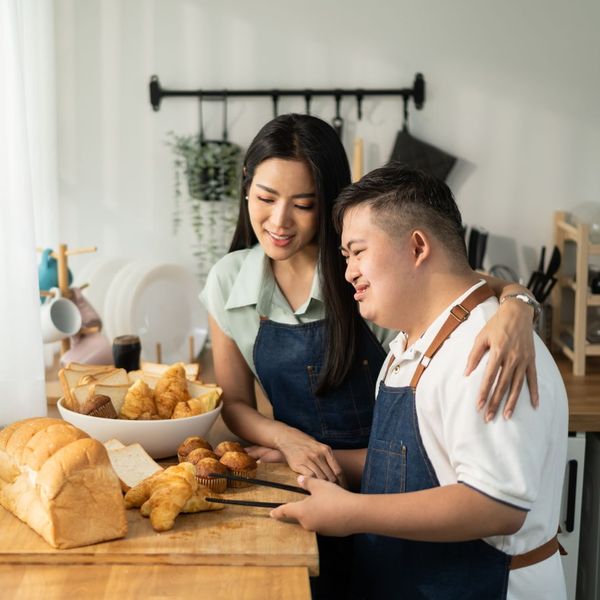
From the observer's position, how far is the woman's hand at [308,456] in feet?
5.09

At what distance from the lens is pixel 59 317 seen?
2.27 metres

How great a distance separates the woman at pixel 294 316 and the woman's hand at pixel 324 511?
0.22m

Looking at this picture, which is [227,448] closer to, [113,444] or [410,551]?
[113,444]

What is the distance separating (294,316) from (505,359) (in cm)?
65

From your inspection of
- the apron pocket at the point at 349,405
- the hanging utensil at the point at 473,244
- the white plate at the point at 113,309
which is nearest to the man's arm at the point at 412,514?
the apron pocket at the point at 349,405

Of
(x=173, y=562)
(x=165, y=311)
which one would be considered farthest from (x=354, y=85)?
(x=173, y=562)

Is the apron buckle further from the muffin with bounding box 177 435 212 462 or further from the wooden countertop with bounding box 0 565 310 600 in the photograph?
the muffin with bounding box 177 435 212 462

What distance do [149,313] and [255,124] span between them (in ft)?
2.56

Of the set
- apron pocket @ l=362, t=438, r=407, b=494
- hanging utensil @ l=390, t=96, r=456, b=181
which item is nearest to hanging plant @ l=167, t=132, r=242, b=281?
hanging utensil @ l=390, t=96, r=456, b=181

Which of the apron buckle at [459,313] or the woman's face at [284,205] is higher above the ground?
the woman's face at [284,205]

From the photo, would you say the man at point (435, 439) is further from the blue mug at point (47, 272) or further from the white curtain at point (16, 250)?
the blue mug at point (47, 272)

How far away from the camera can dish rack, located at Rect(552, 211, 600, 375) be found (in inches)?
102

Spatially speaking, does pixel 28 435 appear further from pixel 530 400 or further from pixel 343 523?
pixel 530 400

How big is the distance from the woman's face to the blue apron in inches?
6.8
